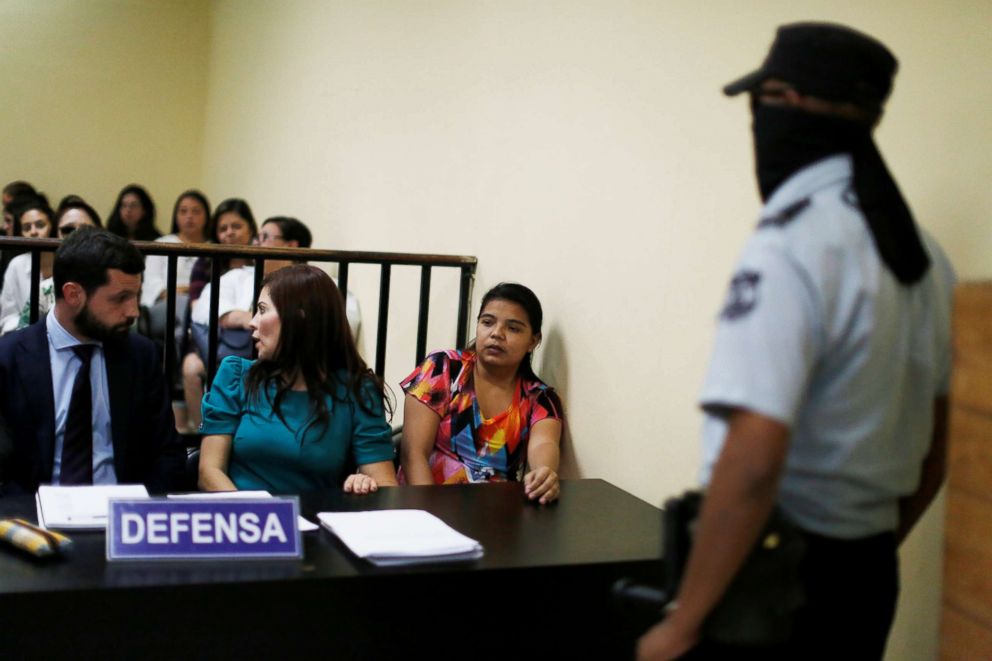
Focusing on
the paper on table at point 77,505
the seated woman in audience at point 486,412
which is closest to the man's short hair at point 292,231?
the seated woman in audience at point 486,412

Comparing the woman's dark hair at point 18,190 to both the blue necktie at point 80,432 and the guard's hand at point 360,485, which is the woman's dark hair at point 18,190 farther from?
the guard's hand at point 360,485

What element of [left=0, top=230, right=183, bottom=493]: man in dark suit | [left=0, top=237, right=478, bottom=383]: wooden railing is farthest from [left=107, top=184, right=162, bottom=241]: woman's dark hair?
[left=0, top=230, right=183, bottom=493]: man in dark suit

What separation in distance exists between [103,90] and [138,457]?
497cm

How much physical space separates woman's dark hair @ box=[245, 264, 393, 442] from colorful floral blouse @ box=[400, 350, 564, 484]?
318 millimetres

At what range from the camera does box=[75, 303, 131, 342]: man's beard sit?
2.57 meters

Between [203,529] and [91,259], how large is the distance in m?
1.04

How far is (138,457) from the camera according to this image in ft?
8.79

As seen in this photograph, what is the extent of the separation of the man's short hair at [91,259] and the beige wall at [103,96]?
4657 mm

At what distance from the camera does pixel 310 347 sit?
2547mm

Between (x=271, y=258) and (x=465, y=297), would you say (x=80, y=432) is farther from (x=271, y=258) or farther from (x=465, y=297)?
(x=465, y=297)

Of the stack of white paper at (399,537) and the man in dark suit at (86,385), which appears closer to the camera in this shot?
the stack of white paper at (399,537)

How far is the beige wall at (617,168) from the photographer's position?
1917 millimetres

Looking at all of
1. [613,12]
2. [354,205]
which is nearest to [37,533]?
[613,12]

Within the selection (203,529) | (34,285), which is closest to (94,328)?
(34,285)
